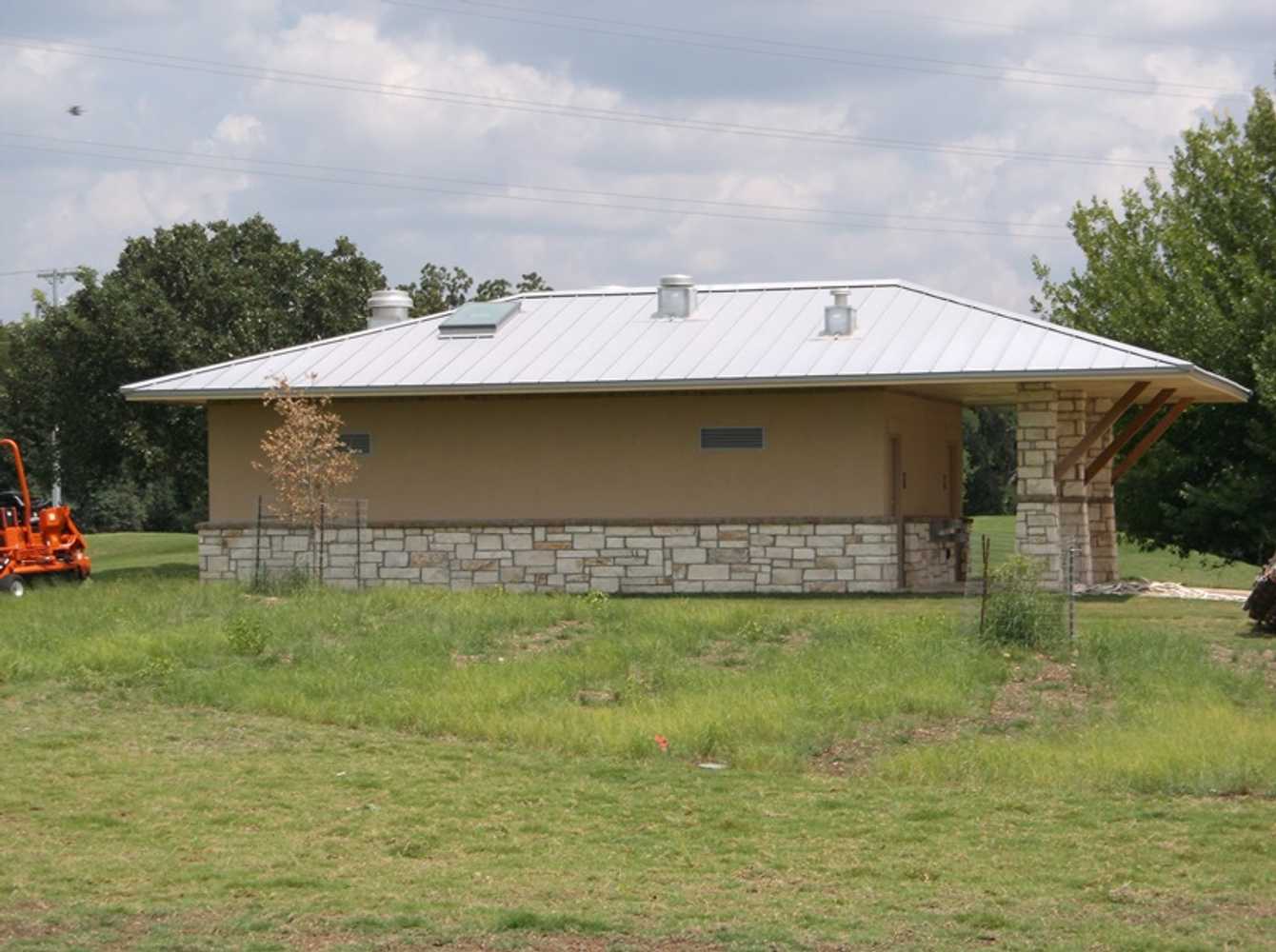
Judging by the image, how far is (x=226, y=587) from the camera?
2277 centimetres

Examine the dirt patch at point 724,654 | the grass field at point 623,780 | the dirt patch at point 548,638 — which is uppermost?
the dirt patch at point 548,638

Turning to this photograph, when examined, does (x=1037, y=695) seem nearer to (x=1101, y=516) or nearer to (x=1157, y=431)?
(x=1157, y=431)

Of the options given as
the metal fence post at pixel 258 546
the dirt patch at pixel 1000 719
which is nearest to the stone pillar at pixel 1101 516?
the metal fence post at pixel 258 546

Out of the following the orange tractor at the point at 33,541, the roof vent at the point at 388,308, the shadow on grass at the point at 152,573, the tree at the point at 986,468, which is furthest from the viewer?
the tree at the point at 986,468

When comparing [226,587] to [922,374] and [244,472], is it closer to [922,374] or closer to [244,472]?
[244,472]

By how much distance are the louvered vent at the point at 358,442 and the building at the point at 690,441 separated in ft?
0.17

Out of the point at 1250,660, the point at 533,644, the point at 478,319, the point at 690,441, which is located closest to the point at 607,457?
the point at 690,441

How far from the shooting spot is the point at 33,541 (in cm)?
2622

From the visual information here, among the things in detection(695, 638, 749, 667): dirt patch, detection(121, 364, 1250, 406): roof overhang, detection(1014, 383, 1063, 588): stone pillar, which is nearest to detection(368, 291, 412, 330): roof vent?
detection(121, 364, 1250, 406): roof overhang

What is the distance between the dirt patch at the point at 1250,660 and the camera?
52.6 ft

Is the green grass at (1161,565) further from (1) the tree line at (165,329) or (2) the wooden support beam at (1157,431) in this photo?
(1) the tree line at (165,329)

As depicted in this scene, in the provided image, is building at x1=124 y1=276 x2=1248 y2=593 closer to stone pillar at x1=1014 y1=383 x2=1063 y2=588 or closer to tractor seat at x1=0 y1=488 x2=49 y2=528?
stone pillar at x1=1014 y1=383 x2=1063 y2=588

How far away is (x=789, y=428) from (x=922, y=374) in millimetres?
2328

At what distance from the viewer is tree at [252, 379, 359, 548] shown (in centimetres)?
2552
